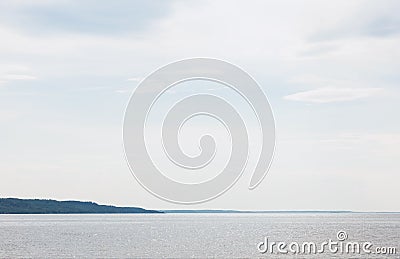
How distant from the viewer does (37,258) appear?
7712 centimetres

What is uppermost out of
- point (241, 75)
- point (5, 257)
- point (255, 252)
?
point (241, 75)

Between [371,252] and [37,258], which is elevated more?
[371,252]

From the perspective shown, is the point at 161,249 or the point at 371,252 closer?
the point at 371,252

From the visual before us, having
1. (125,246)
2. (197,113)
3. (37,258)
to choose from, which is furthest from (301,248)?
(197,113)

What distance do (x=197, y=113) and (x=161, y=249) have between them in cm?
3982

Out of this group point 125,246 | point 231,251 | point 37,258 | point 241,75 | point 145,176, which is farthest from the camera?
point 125,246

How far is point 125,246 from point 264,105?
4931cm

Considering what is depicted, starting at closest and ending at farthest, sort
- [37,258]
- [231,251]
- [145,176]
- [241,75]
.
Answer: [145,176] → [241,75] → [37,258] → [231,251]

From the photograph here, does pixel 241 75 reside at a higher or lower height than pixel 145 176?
higher

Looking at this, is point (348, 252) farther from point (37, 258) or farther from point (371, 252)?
point (37, 258)

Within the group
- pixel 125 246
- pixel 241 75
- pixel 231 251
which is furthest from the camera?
pixel 125 246

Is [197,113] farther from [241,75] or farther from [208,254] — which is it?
[208,254]

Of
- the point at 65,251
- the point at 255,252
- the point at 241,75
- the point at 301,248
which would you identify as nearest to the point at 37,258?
the point at 65,251

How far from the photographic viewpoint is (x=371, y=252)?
7844cm
